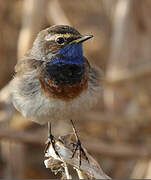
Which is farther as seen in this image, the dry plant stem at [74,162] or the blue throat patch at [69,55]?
the blue throat patch at [69,55]

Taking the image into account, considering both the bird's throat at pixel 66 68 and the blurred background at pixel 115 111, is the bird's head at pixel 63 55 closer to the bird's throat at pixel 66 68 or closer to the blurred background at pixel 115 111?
the bird's throat at pixel 66 68

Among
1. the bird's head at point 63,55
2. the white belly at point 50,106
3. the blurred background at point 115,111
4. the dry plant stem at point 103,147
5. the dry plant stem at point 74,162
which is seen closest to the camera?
the dry plant stem at point 74,162

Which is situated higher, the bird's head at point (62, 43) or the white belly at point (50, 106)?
the bird's head at point (62, 43)

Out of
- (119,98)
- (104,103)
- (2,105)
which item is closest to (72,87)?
(2,105)

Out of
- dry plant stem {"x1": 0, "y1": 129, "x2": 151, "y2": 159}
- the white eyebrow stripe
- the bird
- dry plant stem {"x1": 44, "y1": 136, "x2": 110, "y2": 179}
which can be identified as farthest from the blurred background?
dry plant stem {"x1": 44, "y1": 136, "x2": 110, "y2": 179}

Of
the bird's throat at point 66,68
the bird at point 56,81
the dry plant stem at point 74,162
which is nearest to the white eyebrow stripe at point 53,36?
the bird at point 56,81

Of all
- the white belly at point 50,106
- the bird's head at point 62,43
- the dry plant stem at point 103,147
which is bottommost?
the dry plant stem at point 103,147

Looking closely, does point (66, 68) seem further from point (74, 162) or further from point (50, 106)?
point (74, 162)

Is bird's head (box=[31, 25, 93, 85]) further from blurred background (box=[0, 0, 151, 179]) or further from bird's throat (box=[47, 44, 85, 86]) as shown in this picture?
blurred background (box=[0, 0, 151, 179])
